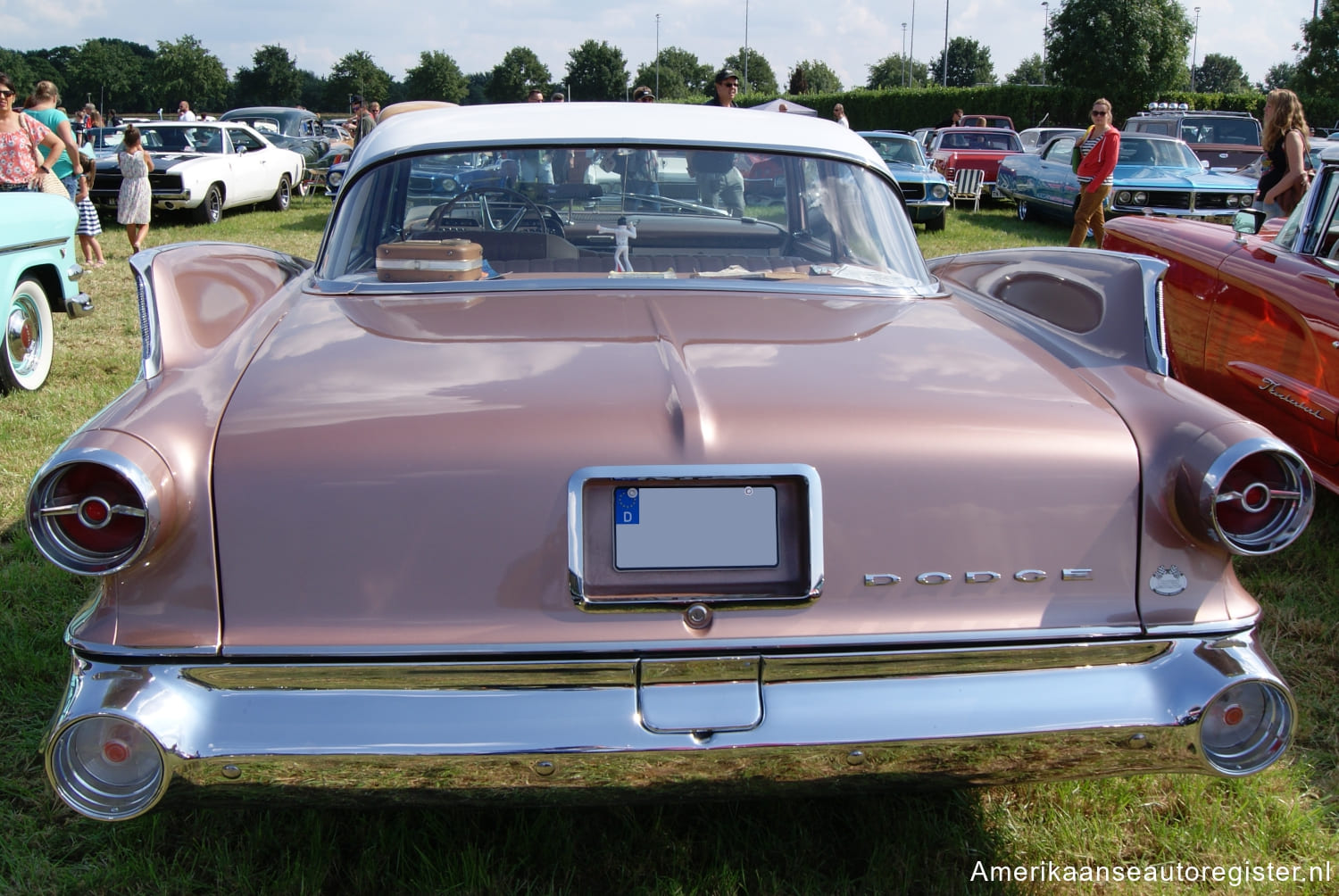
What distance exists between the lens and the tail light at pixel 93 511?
1695 mm

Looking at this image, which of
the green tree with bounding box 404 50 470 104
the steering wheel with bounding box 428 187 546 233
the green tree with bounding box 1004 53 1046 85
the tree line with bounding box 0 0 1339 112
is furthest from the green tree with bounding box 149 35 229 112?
the steering wheel with bounding box 428 187 546 233

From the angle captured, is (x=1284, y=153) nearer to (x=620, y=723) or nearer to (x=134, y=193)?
(x=620, y=723)

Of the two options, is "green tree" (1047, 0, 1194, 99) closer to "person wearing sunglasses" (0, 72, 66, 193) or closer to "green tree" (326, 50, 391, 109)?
"person wearing sunglasses" (0, 72, 66, 193)

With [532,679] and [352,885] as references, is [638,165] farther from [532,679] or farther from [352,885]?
[352,885]

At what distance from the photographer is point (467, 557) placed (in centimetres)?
178

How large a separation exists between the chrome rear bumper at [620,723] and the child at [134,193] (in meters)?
9.75

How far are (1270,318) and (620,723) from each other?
3589 mm

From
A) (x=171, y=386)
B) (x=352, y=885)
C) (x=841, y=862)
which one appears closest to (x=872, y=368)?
(x=841, y=862)

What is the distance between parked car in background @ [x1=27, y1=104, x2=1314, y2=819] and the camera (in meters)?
1.74

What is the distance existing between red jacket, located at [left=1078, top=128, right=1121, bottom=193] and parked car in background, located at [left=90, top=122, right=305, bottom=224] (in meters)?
10.2

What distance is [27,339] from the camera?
582cm

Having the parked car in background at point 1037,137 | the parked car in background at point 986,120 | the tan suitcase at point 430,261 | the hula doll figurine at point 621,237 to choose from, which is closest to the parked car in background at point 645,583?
the tan suitcase at point 430,261

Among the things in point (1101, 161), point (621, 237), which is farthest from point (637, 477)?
point (1101, 161)

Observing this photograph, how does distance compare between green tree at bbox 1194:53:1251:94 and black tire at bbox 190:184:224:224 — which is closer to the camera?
black tire at bbox 190:184:224:224
